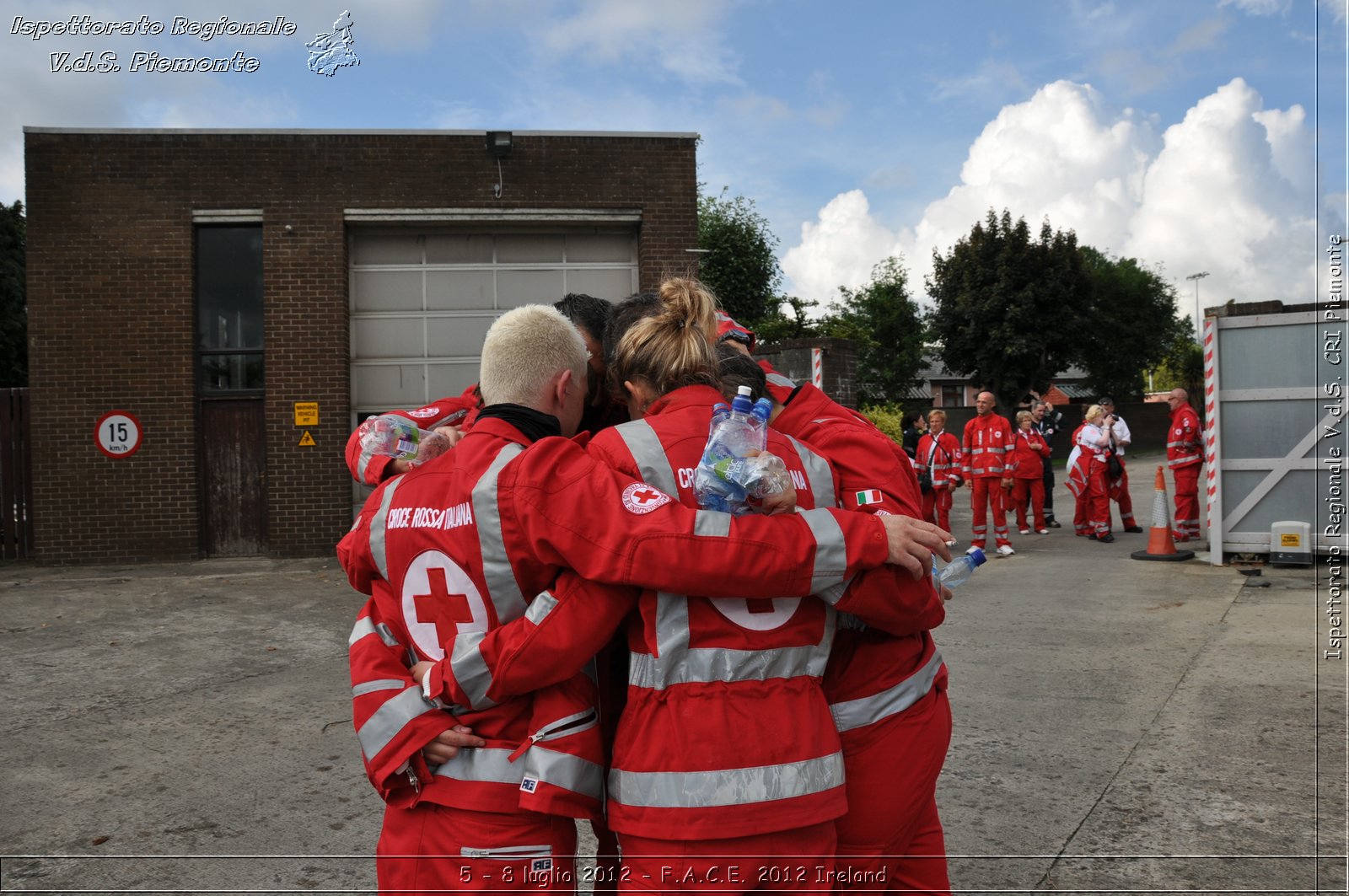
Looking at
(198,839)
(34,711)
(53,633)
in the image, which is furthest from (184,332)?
(198,839)

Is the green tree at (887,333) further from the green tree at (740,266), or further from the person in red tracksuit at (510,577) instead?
the person in red tracksuit at (510,577)

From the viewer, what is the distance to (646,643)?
6.36ft

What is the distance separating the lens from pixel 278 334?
13.6 m

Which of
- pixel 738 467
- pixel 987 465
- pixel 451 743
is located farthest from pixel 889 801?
pixel 987 465

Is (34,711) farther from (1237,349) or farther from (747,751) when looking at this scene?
(1237,349)

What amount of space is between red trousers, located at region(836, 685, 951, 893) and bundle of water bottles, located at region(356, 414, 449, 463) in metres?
1.27

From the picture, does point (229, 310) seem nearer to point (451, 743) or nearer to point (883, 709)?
point (451, 743)

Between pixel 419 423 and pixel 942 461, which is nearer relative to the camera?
pixel 419 423

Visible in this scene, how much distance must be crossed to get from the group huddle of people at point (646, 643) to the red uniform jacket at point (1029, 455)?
41.5 feet

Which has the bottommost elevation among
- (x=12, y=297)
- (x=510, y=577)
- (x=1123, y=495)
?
(x=1123, y=495)

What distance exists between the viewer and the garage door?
46.8 ft

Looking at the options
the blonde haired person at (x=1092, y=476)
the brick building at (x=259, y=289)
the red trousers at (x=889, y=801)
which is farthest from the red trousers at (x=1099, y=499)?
the red trousers at (x=889, y=801)

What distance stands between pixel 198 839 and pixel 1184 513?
1259cm

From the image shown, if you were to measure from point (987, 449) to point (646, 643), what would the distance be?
469 inches
